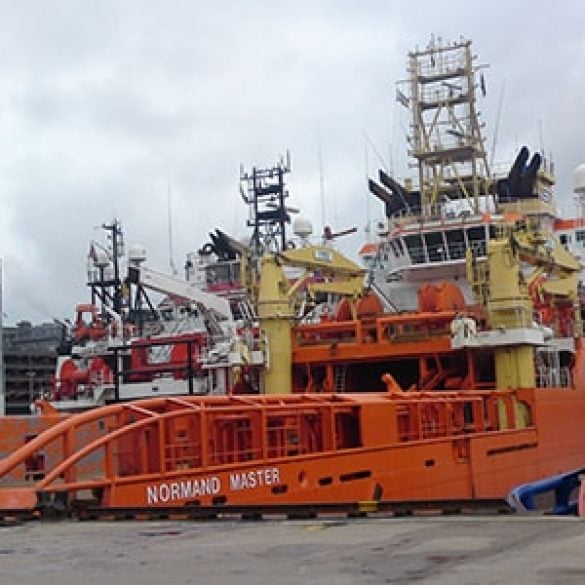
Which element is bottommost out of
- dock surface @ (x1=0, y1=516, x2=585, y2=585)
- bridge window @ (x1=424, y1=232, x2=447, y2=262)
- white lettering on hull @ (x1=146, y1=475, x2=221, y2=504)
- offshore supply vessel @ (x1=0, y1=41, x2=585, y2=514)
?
dock surface @ (x1=0, y1=516, x2=585, y2=585)

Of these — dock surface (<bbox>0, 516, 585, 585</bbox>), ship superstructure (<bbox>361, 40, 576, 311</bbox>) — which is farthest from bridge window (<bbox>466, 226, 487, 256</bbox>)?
dock surface (<bbox>0, 516, 585, 585</bbox>)

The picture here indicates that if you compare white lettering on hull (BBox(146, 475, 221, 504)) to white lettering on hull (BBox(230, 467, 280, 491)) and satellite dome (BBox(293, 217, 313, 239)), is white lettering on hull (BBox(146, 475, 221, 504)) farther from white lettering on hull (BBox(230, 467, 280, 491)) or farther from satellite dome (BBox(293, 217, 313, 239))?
satellite dome (BBox(293, 217, 313, 239))

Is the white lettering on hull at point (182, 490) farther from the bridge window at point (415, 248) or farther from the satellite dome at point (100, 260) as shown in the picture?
the satellite dome at point (100, 260)

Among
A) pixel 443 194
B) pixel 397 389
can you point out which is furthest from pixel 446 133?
pixel 397 389

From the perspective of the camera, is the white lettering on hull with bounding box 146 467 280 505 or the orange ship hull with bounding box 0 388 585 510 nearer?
the orange ship hull with bounding box 0 388 585 510

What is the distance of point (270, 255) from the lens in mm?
24625

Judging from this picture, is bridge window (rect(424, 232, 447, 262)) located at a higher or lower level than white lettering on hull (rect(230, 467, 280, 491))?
higher

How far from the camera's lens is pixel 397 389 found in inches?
781

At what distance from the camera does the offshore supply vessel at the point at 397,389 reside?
13.4 metres

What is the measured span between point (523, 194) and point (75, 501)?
967 inches

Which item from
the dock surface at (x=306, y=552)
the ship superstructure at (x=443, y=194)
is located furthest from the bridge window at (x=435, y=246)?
the dock surface at (x=306, y=552)

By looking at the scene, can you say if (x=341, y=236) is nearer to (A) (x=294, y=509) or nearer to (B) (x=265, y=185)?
(B) (x=265, y=185)

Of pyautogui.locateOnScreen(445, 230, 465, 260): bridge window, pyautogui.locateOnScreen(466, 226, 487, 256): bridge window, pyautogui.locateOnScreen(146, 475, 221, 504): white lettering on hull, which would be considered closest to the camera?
pyautogui.locateOnScreen(146, 475, 221, 504): white lettering on hull

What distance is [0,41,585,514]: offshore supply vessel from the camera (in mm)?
13445
